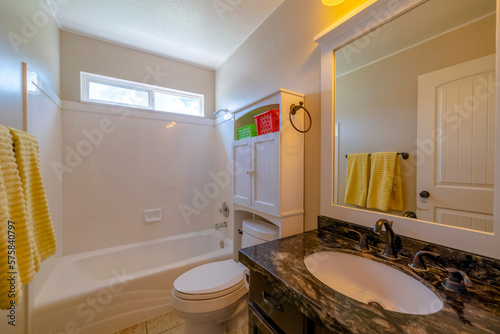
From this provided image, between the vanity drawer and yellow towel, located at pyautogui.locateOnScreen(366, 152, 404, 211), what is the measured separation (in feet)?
2.18

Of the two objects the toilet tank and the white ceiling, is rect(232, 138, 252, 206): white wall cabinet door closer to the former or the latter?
the toilet tank

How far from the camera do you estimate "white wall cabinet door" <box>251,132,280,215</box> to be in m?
1.22

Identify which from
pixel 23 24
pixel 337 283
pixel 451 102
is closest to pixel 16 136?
pixel 23 24

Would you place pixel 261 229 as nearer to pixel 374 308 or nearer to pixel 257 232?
pixel 257 232

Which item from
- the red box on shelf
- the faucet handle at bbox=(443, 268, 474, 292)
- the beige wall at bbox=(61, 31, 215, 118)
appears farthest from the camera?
the beige wall at bbox=(61, 31, 215, 118)

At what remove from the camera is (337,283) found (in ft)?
2.72

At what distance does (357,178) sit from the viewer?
1.06 metres

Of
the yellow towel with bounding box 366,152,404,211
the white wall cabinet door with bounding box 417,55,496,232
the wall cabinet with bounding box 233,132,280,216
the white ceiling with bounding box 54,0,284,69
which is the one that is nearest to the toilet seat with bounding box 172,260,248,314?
the wall cabinet with bounding box 233,132,280,216

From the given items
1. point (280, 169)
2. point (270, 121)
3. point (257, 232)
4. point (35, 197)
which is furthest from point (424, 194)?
point (35, 197)

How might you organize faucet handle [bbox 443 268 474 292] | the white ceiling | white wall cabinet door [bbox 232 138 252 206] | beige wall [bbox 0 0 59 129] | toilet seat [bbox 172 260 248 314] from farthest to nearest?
the white ceiling
white wall cabinet door [bbox 232 138 252 206]
toilet seat [bbox 172 260 248 314]
beige wall [bbox 0 0 59 129]
faucet handle [bbox 443 268 474 292]

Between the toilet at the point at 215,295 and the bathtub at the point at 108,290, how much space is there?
48cm

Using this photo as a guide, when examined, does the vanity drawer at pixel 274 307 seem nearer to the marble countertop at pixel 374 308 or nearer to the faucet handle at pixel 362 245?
the marble countertop at pixel 374 308

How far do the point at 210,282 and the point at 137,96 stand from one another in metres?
2.21

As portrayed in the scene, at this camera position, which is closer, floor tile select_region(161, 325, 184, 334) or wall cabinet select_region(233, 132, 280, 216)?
wall cabinet select_region(233, 132, 280, 216)
